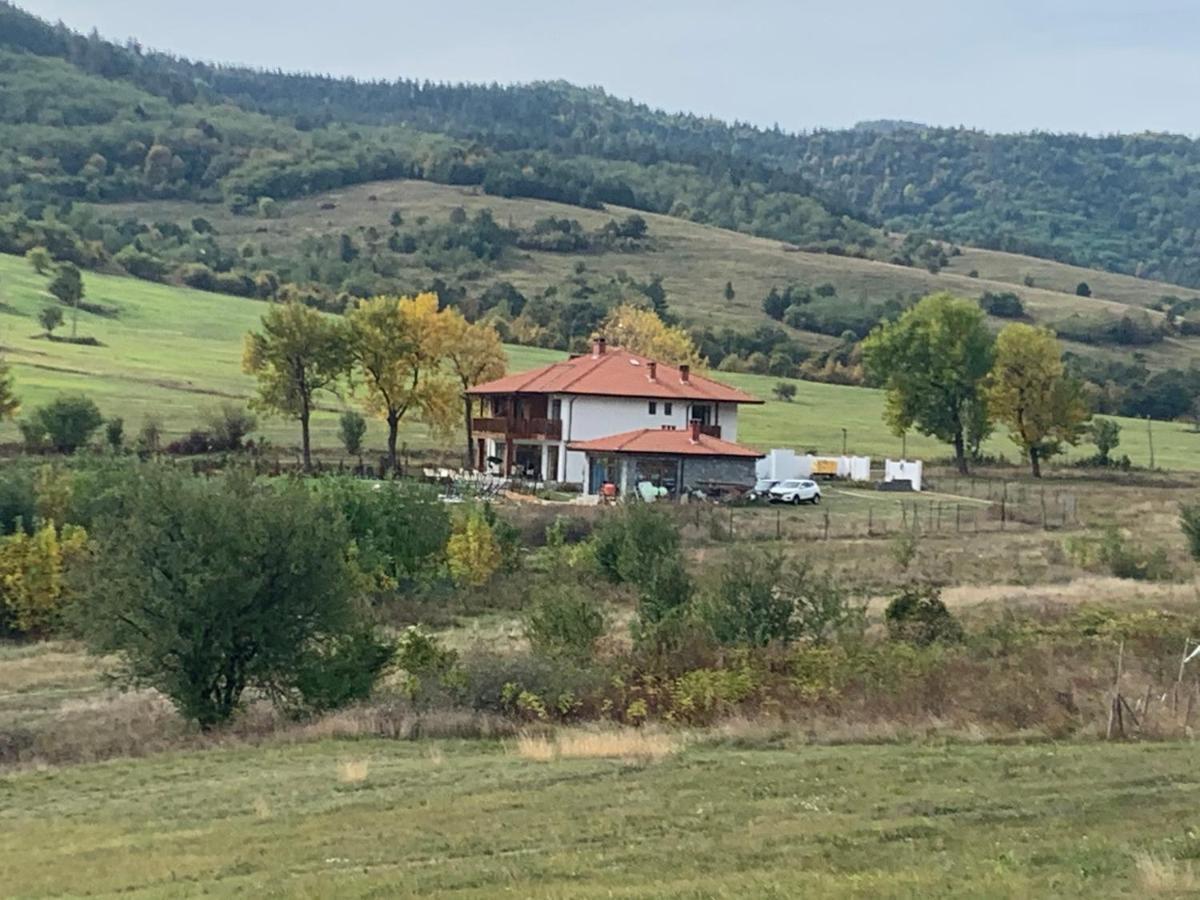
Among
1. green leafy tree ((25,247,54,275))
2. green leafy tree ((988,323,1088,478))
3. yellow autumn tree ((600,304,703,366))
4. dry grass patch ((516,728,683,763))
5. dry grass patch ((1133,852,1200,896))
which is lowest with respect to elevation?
dry grass patch ((516,728,683,763))

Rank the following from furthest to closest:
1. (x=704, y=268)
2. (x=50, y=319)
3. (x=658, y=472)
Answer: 1. (x=704, y=268)
2. (x=50, y=319)
3. (x=658, y=472)

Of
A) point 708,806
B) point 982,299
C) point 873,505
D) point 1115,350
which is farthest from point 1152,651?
point 982,299

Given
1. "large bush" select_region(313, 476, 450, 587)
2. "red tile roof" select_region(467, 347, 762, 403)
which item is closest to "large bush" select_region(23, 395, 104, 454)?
"red tile roof" select_region(467, 347, 762, 403)

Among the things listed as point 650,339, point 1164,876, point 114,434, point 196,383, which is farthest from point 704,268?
point 1164,876

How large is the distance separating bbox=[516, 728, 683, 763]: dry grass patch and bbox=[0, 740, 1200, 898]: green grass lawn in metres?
0.30

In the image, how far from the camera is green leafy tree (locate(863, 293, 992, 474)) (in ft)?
270

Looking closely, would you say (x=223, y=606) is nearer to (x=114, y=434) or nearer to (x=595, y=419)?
(x=595, y=419)

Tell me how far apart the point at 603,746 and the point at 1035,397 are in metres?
67.3

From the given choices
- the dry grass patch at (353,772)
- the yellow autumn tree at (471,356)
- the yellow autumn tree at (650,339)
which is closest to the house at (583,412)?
the yellow autumn tree at (471,356)

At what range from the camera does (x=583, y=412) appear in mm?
70062

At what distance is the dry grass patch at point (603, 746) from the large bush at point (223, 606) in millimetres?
7405

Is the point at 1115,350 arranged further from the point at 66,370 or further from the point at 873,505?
the point at 66,370

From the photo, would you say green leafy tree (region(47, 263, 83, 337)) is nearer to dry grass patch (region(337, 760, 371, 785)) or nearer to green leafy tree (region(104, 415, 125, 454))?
green leafy tree (region(104, 415, 125, 454))

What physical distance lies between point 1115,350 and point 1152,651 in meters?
118
